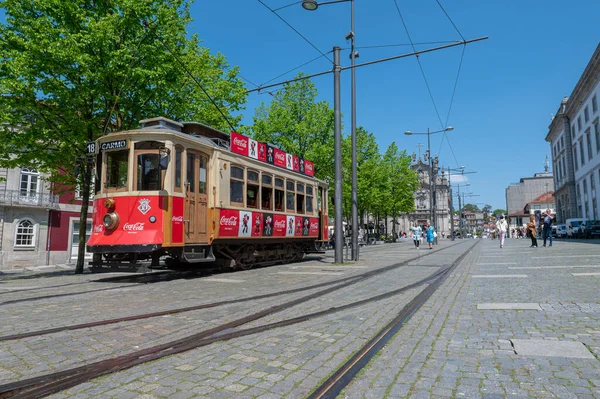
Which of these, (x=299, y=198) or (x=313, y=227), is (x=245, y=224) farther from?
(x=313, y=227)

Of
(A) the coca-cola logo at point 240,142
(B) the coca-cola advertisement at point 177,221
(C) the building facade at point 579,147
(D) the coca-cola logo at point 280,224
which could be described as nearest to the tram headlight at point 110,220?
(B) the coca-cola advertisement at point 177,221

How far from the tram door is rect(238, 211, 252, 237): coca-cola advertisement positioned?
1.38 metres

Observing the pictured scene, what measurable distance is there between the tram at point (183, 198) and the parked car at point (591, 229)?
111ft

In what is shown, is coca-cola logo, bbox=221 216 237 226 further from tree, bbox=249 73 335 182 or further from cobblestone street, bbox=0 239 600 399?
tree, bbox=249 73 335 182

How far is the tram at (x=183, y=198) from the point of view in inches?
382

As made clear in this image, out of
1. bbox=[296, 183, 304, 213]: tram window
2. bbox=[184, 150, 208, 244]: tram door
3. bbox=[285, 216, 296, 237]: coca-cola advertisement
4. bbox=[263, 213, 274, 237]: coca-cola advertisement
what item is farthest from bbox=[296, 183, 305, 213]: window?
bbox=[184, 150, 208, 244]: tram door

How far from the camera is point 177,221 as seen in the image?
33.0 feet

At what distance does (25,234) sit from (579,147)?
60.6 metres

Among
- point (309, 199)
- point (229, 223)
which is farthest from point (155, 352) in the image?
point (309, 199)

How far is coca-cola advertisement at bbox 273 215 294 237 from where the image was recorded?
1429cm

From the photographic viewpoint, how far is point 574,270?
983 cm

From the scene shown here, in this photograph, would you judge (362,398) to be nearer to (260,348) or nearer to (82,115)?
(260,348)

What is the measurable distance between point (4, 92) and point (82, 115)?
7.16 ft

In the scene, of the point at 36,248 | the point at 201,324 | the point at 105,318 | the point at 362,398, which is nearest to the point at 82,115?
the point at 105,318
